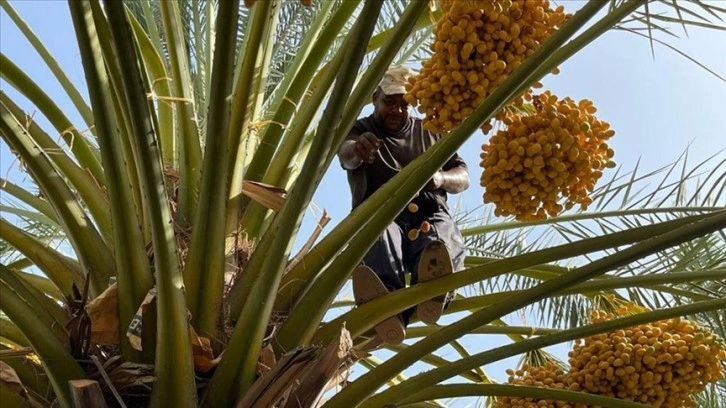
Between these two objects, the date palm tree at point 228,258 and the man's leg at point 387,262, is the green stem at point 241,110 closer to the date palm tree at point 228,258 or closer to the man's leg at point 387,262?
the date palm tree at point 228,258

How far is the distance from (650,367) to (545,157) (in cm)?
69

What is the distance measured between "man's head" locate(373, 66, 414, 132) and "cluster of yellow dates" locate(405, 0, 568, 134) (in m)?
0.77

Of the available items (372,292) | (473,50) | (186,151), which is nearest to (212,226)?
(372,292)

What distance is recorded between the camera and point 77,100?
3.31 meters

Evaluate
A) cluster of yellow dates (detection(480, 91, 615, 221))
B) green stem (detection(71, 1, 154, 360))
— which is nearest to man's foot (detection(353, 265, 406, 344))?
cluster of yellow dates (detection(480, 91, 615, 221))

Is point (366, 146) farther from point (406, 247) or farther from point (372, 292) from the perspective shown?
point (372, 292)

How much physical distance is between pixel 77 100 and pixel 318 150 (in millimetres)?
1722

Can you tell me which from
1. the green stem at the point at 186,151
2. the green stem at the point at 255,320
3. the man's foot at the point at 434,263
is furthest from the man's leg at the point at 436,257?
the green stem at the point at 186,151

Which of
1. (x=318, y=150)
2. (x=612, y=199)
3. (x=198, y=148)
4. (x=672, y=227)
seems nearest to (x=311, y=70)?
(x=198, y=148)

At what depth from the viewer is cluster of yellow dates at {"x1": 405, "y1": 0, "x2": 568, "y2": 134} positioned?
7.57 ft

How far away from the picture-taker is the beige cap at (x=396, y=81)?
3.20 meters

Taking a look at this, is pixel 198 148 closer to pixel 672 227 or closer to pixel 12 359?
pixel 12 359

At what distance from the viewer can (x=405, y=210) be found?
3193 mm

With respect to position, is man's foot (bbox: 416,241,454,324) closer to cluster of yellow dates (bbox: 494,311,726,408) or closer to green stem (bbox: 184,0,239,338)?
cluster of yellow dates (bbox: 494,311,726,408)
